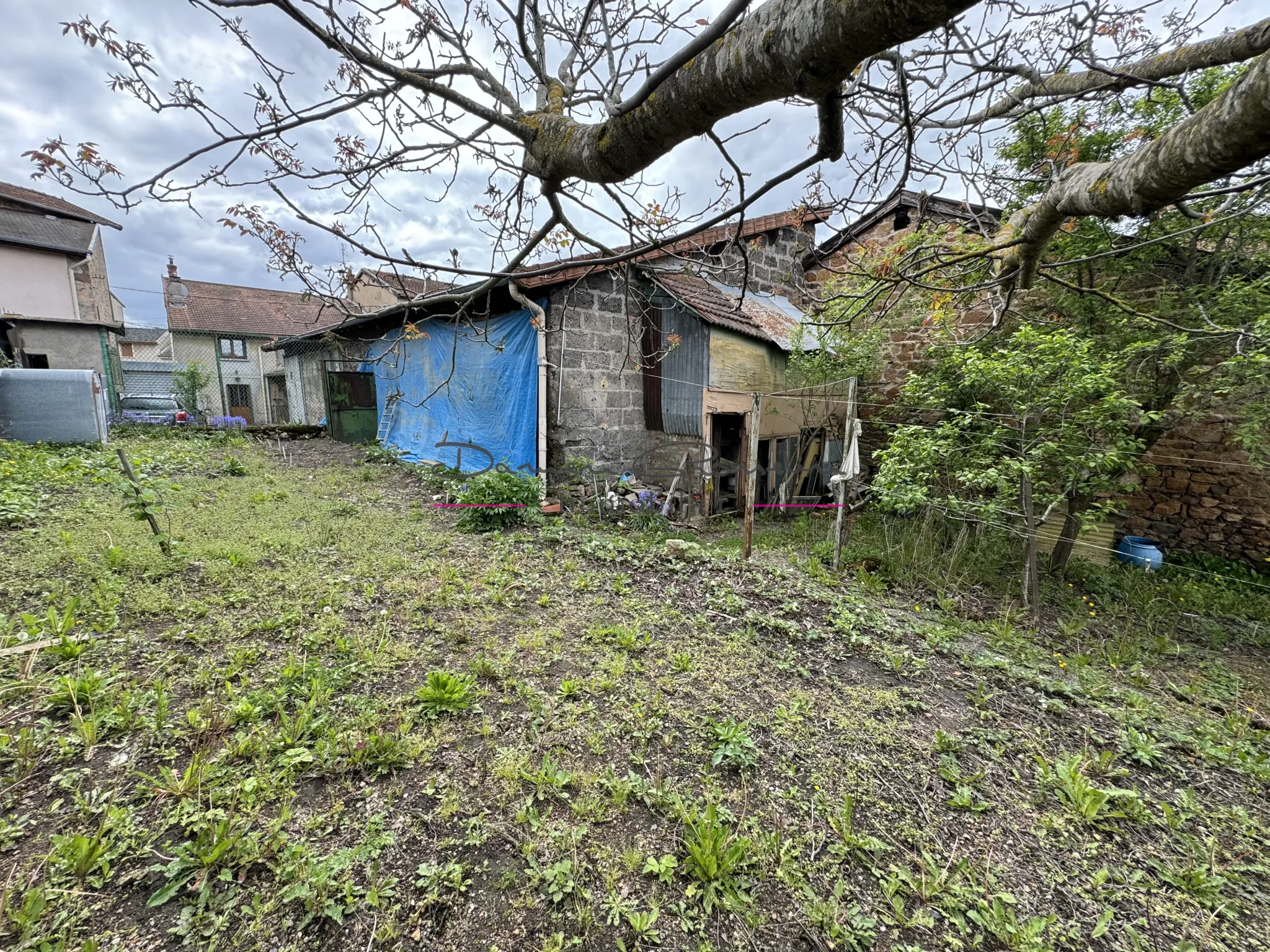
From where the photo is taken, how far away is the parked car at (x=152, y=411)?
12703mm

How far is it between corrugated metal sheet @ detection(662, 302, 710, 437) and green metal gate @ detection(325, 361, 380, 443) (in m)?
7.47

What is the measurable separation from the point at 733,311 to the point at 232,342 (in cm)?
2218

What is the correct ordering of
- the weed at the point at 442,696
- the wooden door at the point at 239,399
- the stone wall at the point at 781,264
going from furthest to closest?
1. the wooden door at the point at 239,399
2. the stone wall at the point at 781,264
3. the weed at the point at 442,696

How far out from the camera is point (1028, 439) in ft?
14.0

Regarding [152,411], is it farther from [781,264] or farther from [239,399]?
[781,264]

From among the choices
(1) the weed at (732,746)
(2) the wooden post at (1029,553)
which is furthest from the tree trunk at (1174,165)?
(2) the wooden post at (1029,553)

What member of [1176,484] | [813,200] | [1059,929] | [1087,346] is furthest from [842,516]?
[1176,484]

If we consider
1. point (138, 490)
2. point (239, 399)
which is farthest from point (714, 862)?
point (239, 399)

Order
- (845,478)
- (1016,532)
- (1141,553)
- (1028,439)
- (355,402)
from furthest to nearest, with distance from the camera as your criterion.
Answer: (355,402) < (1141,553) < (845,478) < (1016,532) < (1028,439)

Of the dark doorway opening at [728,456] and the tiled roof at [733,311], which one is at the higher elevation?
the tiled roof at [733,311]

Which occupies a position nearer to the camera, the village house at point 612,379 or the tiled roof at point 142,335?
the village house at point 612,379

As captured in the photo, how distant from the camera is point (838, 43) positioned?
957 mm

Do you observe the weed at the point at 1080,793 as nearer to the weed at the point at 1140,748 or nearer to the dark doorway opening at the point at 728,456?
the weed at the point at 1140,748

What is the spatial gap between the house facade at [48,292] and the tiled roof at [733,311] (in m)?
13.7
